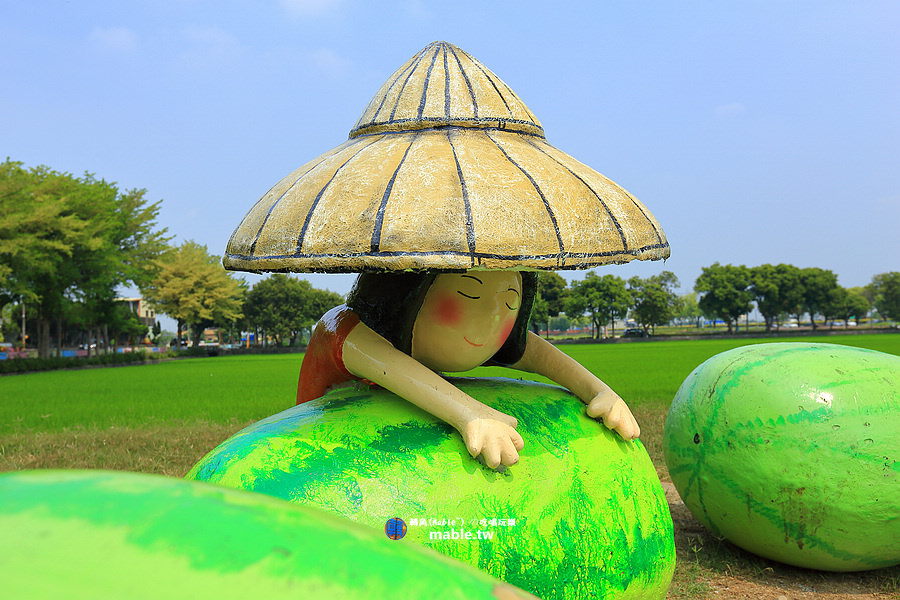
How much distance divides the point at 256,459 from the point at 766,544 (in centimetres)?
325

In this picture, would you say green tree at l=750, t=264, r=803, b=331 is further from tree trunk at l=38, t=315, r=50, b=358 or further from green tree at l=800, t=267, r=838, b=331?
tree trunk at l=38, t=315, r=50, b=358

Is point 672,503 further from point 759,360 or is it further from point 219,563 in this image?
point 219,563

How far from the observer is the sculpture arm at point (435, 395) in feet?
8.52

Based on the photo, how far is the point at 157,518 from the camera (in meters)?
0.68

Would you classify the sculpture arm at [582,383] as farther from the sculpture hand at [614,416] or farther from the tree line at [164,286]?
the tree line at [164,286]

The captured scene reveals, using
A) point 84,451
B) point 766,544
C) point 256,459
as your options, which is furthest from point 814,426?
point 84,451

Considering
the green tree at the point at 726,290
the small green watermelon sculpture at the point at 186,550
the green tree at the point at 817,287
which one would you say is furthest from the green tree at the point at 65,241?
the green tree at the point at 817,287

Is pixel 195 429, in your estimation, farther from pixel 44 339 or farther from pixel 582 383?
pixel 44 339

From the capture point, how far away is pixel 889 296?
67.3 metres

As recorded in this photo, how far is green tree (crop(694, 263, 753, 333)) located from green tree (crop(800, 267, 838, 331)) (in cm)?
467

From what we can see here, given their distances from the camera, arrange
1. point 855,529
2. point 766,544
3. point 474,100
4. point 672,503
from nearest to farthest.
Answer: point 474,100 → point 855,529 → point 766,544 → point 672,503

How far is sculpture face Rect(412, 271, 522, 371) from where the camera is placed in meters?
2.93

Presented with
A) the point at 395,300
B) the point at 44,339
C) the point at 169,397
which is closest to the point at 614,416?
the point at 395,300

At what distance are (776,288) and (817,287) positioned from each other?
3902 mm
